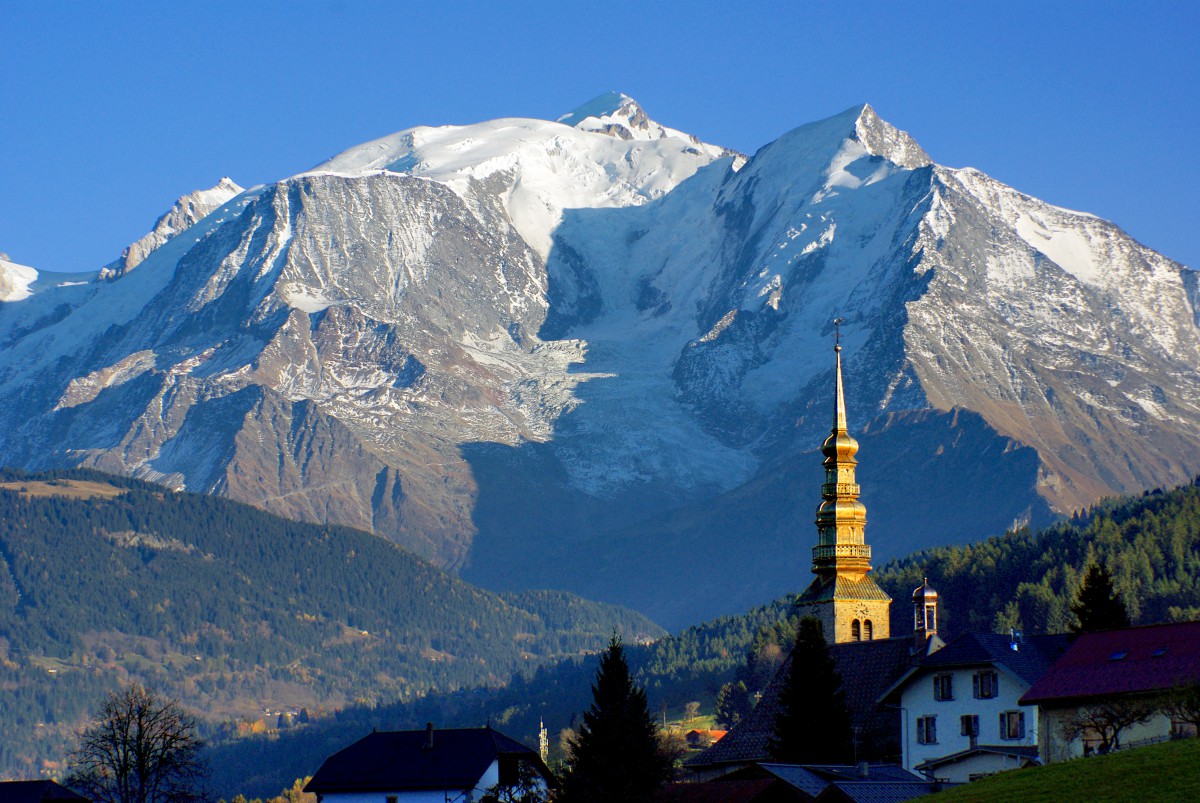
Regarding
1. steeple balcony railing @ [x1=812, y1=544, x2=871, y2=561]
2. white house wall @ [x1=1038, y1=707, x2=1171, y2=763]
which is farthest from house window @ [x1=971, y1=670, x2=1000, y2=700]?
steeple balcony railing @ [x1=812, y1=544, x2=871, y2=561]

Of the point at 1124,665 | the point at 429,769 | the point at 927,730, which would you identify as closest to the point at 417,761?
the point at 429,769

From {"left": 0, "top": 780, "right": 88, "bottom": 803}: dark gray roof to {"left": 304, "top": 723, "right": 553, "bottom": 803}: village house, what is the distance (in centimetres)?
1405

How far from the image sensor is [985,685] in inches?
4722

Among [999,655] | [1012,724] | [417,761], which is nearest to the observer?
[1012,724]

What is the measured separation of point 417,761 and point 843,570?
103 feet

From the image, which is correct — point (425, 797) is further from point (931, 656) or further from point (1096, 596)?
point (1096, 596)

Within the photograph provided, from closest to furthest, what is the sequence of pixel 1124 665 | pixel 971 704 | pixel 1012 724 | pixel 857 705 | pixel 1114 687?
pixel 1114 687
pixel 1124 665
pixel 1012 724
pixel 971 704
pixel 857 705

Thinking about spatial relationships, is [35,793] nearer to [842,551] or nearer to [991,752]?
[842,551]

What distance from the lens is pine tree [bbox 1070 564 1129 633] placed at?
4929 inches

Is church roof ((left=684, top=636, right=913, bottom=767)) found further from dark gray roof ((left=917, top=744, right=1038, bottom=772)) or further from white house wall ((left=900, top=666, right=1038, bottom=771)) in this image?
→ dark gray roof ((left=917, top=744, right=1038, bottom=772))

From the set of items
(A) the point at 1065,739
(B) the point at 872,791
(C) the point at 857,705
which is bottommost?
(B) the point at 872,791

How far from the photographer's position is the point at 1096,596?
128250mm

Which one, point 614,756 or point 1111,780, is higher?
point 614,756

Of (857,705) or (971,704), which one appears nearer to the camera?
(971,704)
